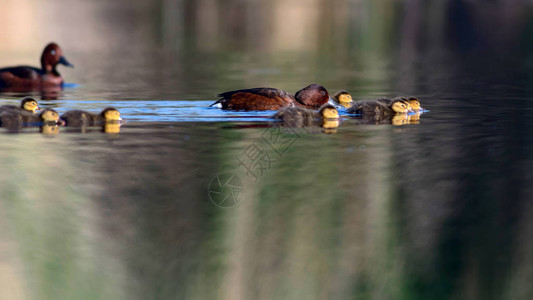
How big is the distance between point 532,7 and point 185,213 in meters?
40.2

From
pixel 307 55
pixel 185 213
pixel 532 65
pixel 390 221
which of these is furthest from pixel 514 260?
pixel 307 55

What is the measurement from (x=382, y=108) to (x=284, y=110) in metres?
1.51

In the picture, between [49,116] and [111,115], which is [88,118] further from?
[49,116]

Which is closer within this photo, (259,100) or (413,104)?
(259,100)

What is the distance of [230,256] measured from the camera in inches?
269

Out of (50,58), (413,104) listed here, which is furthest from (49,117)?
(50,58)

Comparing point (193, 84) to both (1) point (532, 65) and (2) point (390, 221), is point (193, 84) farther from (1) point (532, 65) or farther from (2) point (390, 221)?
(2) point (390, 221)

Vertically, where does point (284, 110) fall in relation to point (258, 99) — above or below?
below

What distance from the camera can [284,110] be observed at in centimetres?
1209

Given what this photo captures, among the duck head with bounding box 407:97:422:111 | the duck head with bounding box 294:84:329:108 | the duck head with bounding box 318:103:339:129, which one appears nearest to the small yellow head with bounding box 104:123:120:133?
the duck head with bounding box 318:103:339:129

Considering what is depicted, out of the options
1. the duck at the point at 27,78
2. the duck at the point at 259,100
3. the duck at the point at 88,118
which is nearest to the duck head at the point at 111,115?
the duck at the point at 88,118

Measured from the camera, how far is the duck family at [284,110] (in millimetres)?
11867

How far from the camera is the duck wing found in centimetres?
1277

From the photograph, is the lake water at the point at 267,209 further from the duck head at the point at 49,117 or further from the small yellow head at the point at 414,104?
the duck head at the point at 49,117
